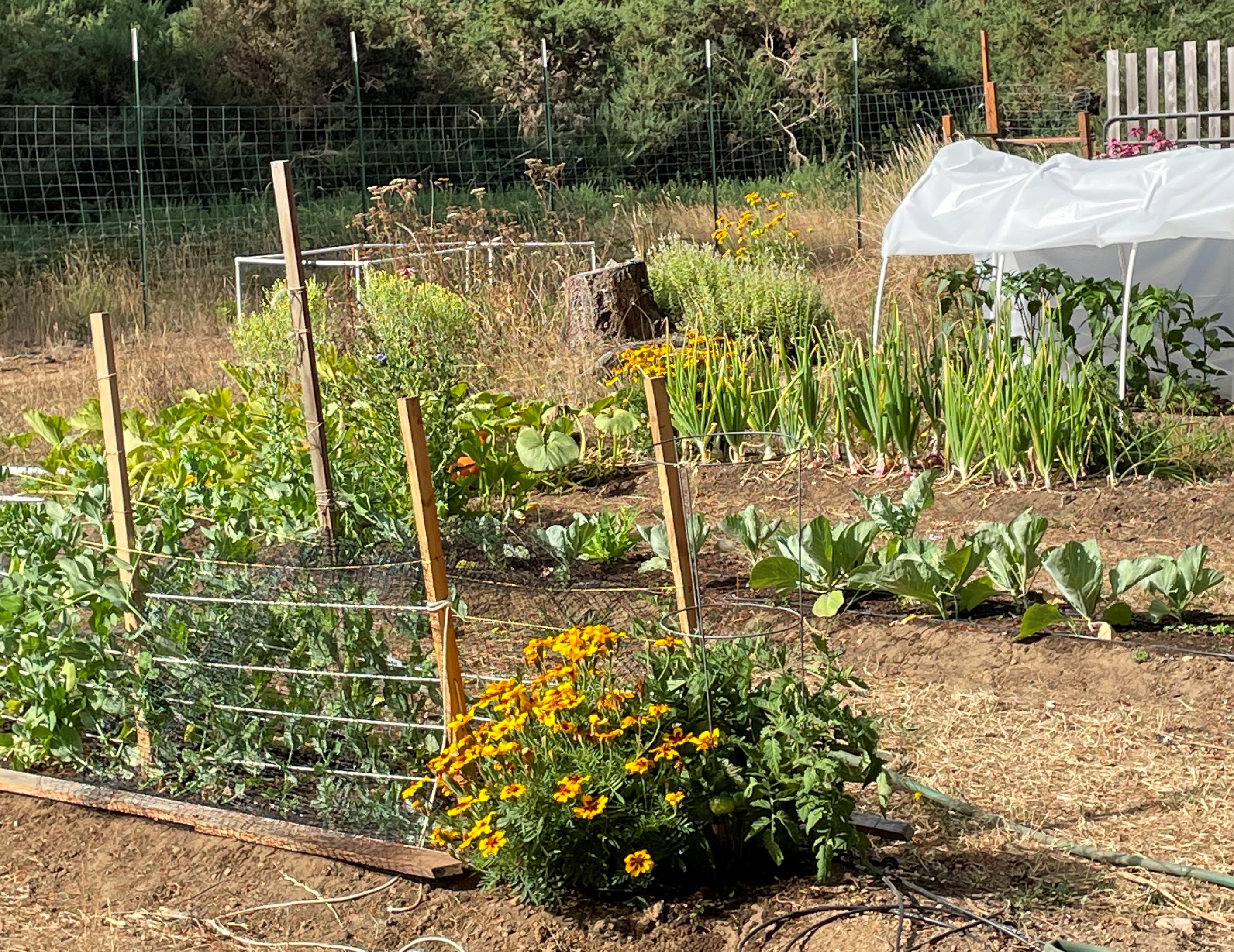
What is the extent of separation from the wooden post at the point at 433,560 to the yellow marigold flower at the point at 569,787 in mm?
369

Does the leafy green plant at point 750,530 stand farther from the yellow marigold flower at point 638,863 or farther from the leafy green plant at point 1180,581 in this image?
the yellow marigold flower at point 638,863

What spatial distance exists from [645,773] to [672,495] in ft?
2.37

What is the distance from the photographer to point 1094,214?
628 centimetres

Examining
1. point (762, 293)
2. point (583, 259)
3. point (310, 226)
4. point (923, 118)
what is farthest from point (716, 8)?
Result: point (762, 293)

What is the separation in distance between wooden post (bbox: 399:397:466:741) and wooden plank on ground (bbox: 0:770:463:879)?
0.88 ft

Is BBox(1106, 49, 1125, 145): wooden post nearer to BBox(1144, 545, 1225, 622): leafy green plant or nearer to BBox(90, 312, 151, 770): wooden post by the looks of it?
BBox(1144, 545, 1225, 622): leafy green plant

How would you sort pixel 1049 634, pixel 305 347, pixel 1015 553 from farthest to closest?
pixel 1015 553, pixel 1049 634, pixel 305 347

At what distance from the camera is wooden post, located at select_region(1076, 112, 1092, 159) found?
32.6ft

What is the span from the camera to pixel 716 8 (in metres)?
19.7

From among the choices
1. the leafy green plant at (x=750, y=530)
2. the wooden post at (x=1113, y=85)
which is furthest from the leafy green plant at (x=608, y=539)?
the wooden post at (x=1113, y=85)

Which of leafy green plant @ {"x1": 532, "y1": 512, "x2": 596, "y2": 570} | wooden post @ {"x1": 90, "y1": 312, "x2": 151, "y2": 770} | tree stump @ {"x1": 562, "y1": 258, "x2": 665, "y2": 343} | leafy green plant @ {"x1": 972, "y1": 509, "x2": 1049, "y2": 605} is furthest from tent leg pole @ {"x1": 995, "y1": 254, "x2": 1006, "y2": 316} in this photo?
wooden post @ {"x1": 90, "y1": 312, "x2": 151, "y2": 770}

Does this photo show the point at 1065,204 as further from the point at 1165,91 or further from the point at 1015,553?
→ the point at 1165,91

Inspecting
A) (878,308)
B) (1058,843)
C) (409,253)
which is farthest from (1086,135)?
(1058,843)

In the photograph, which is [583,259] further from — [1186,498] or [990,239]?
[1186,498]
